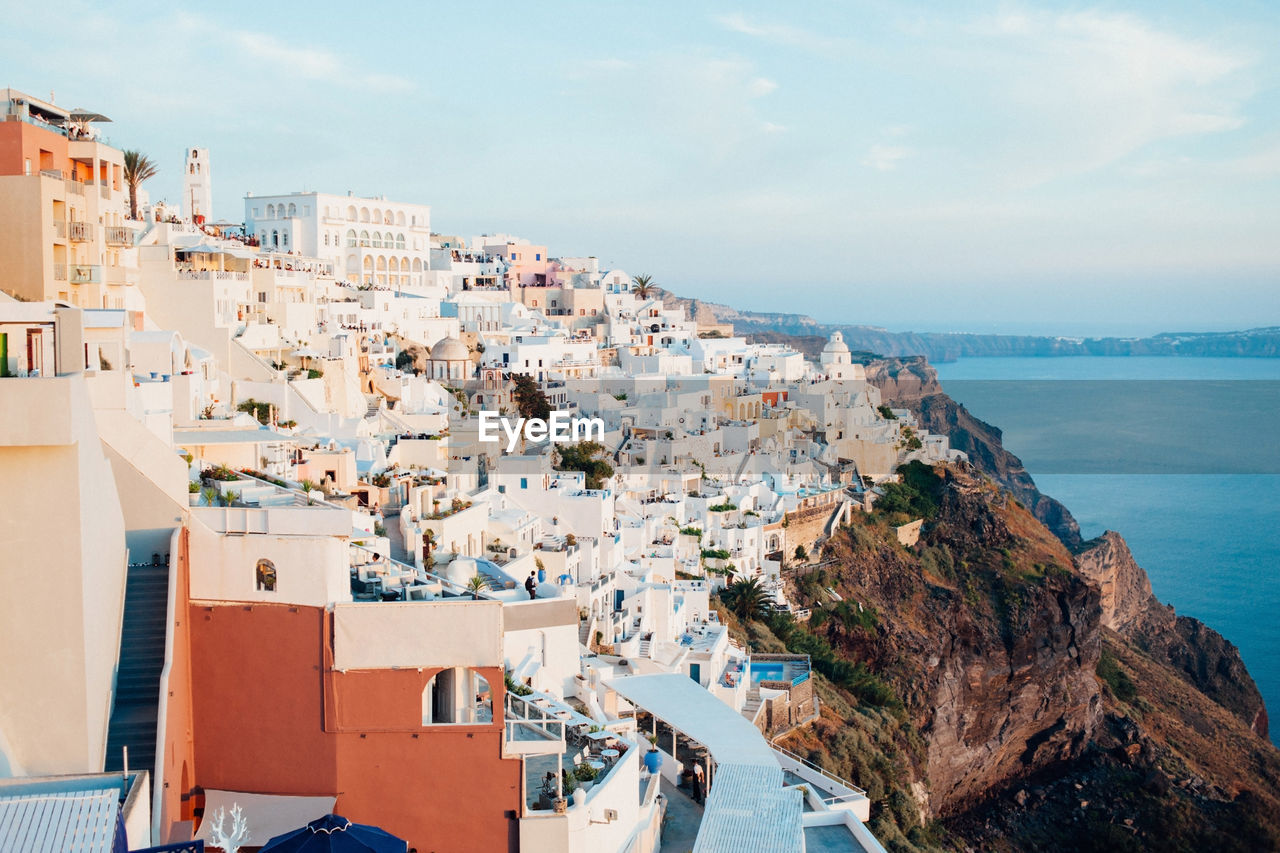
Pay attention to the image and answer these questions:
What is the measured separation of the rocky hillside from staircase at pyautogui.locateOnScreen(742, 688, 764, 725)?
12.4ft

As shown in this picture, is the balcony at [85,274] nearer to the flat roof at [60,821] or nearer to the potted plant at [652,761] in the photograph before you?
the potted plant at [652,761]

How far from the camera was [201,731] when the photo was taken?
9.12 meters

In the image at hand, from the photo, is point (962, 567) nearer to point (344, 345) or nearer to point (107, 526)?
point (344, 345)

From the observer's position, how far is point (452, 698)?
30.7 ft

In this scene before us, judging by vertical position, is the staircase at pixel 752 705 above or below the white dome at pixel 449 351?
Answer: below

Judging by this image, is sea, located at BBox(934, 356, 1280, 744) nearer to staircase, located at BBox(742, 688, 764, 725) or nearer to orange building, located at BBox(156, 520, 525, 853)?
staircase, located at BBox(742, 688, 764, 725)

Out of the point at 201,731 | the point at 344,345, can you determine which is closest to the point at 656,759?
the point at 201,731

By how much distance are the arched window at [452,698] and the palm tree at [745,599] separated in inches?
632

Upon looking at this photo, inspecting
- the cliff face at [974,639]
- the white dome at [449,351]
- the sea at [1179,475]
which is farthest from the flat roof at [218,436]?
the sea at [1179,475]

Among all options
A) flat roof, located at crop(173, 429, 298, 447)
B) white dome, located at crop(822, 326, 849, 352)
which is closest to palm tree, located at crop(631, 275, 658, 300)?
white dome, located at crop(822, 326, 849, 352)

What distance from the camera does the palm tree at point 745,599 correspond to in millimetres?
25328

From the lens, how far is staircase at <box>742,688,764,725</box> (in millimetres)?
18312

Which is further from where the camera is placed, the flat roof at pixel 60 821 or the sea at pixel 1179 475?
the sea at pixel 1179 475

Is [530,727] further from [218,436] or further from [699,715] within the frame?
[218,436]
